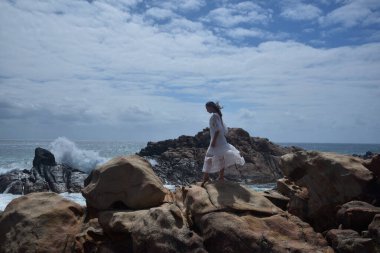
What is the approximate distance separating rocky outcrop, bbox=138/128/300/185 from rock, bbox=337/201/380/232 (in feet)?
83.8

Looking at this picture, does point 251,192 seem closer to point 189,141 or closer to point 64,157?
point 189,141

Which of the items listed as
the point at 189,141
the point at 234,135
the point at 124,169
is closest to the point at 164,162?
the point at 189,141

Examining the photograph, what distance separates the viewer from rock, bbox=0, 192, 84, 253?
33.7ft

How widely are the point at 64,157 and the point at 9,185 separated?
22651 millimetres

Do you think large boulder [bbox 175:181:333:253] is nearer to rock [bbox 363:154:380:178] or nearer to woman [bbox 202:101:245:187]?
woman [bbox 202:101:245:187]

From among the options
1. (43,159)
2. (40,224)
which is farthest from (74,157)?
(40,224)

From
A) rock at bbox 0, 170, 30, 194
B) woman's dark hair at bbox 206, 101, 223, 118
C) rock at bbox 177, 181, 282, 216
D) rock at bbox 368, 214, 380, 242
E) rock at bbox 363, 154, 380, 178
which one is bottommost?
rock at bbox 0, 170, 30, 194

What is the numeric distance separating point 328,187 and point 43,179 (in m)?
27.4

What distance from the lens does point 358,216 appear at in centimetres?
966

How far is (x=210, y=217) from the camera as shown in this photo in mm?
9422

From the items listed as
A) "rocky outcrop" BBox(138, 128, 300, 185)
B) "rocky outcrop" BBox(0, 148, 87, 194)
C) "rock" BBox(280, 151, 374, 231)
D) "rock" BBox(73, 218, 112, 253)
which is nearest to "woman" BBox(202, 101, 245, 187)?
"rock" BBox(280, 151, 374, 231)

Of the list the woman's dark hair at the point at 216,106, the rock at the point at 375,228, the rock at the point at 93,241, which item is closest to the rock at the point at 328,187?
the rock at the point at 375,228

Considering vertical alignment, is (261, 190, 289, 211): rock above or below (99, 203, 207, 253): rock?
above

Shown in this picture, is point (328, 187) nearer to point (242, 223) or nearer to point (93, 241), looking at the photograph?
point (242, 223)
